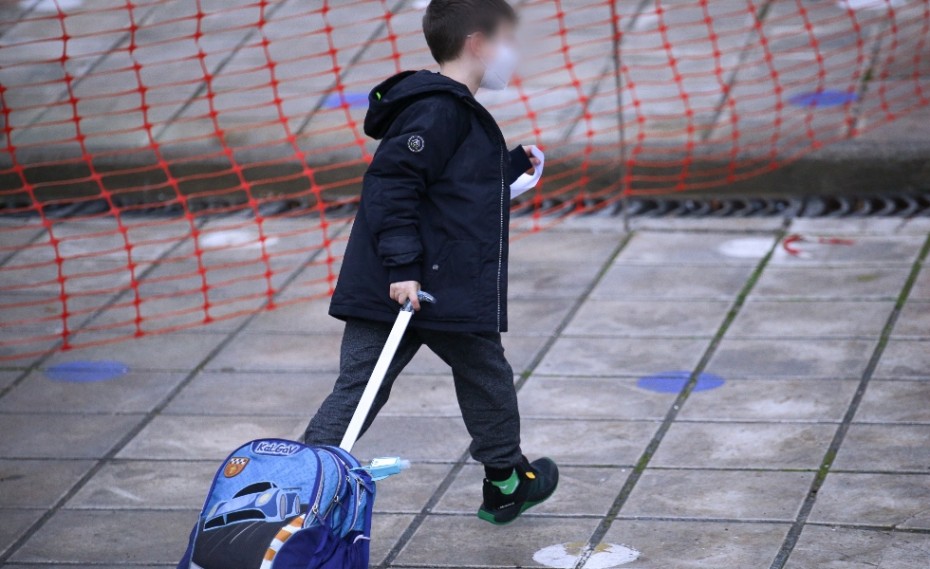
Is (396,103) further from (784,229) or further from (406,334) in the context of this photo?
(784,229)

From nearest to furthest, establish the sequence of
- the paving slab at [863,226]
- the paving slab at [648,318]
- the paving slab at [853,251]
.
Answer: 1. the paving slab at [648,318]
2. the paving slab at [853,251]
3. the paving slab at [863,226]

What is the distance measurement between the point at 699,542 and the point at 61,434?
2.36 m

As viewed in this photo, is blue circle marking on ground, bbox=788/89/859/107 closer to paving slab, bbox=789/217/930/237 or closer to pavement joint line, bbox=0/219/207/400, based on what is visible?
paving slab, bbox=789/217/930/237

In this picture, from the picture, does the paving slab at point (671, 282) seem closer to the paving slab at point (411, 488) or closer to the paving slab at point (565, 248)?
the paving slab at point (565, 248)

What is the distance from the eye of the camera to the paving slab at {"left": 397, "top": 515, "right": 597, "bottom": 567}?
12.3 feet

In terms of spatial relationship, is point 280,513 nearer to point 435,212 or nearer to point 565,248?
point 435,212

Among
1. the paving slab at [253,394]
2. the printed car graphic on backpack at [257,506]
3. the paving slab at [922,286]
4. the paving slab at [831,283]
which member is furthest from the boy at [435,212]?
the paving slab at [922,286]

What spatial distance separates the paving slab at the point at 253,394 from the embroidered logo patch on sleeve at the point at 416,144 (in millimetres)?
1712

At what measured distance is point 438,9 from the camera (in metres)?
3.60

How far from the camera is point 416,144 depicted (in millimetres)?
3428

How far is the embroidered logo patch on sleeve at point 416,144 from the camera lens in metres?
3.43

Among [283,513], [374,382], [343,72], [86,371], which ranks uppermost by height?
[374,382]

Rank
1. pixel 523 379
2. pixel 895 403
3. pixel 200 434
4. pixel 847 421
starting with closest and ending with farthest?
pixel 847 421, pixel 895 403, pixel 200 434, pixel 523 379

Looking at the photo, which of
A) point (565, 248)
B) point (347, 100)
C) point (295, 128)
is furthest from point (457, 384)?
point (347, 100)
